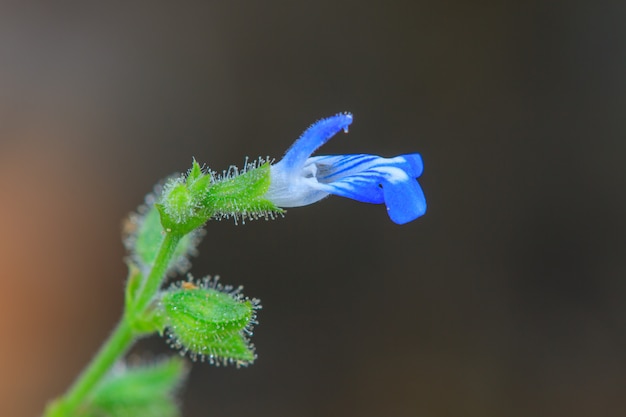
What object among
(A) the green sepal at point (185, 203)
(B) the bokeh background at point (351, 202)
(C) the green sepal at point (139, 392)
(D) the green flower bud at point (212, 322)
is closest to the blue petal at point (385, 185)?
(A) the green sepal at point (185, 203)

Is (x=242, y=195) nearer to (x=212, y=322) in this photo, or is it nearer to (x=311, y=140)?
(x=311, y=140)

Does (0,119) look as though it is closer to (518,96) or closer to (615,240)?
(518,96)

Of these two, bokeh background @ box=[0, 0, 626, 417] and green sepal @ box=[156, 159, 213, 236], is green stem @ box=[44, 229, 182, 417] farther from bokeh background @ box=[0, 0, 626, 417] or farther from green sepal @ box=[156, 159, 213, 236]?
bokeh background @ box=[0, 0, 626, 417]

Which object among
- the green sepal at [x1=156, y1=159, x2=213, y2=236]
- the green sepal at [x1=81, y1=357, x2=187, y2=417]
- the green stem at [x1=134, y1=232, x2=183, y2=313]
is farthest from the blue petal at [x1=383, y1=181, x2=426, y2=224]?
the green sepal at [x1=81, y1=357, x2=187, y2=417]

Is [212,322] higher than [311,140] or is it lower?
lower

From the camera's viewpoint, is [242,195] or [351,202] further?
[351,202]

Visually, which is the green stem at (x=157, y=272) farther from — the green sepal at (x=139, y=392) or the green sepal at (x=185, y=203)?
the green sepal at (x=139, y=392)

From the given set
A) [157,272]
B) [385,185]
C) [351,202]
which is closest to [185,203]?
[157,272]
